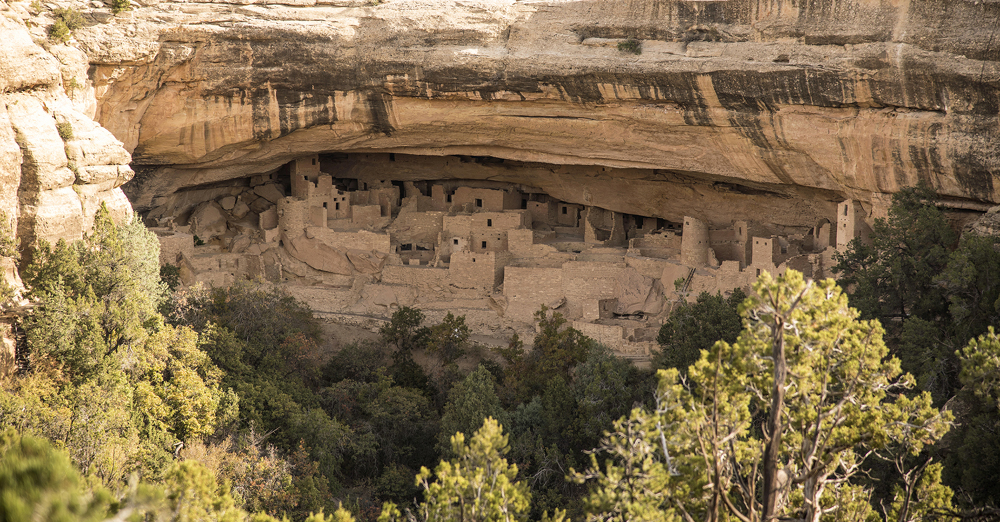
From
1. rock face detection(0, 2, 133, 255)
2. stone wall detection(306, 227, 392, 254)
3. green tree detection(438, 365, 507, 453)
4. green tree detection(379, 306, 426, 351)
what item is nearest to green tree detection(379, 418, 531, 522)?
green tree detection(438, 365, 507, 453)

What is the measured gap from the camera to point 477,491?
395 inches

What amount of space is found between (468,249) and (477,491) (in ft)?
44.3

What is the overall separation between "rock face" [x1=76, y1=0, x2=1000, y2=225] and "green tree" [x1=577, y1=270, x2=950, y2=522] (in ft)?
28.2

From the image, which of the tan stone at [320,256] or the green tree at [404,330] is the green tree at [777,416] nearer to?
the green tree at [404,330]

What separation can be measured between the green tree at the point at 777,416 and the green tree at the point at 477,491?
1.12 m

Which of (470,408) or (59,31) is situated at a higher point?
(59,31)

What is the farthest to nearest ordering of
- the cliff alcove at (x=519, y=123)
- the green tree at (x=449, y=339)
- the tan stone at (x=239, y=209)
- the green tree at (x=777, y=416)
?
1. the tan stone at (x=239, y=209)
2. the green tree at (x=449, y=339)
3. the cliff alcove at (x=519, y=123)
4. the green tree at (x=777, y=416)

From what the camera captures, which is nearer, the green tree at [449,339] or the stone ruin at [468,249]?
the stone ruin at [468,249]

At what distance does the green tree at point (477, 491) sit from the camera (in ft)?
32.3

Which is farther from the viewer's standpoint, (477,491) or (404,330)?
(404,330)

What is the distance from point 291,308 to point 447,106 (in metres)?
6.35

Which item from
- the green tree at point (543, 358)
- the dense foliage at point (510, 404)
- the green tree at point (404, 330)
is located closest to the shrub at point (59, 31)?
the dense foliage at point (510, 404)

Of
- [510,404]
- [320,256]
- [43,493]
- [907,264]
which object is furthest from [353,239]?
[43,493]

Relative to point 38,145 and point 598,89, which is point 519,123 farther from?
point 38,145
